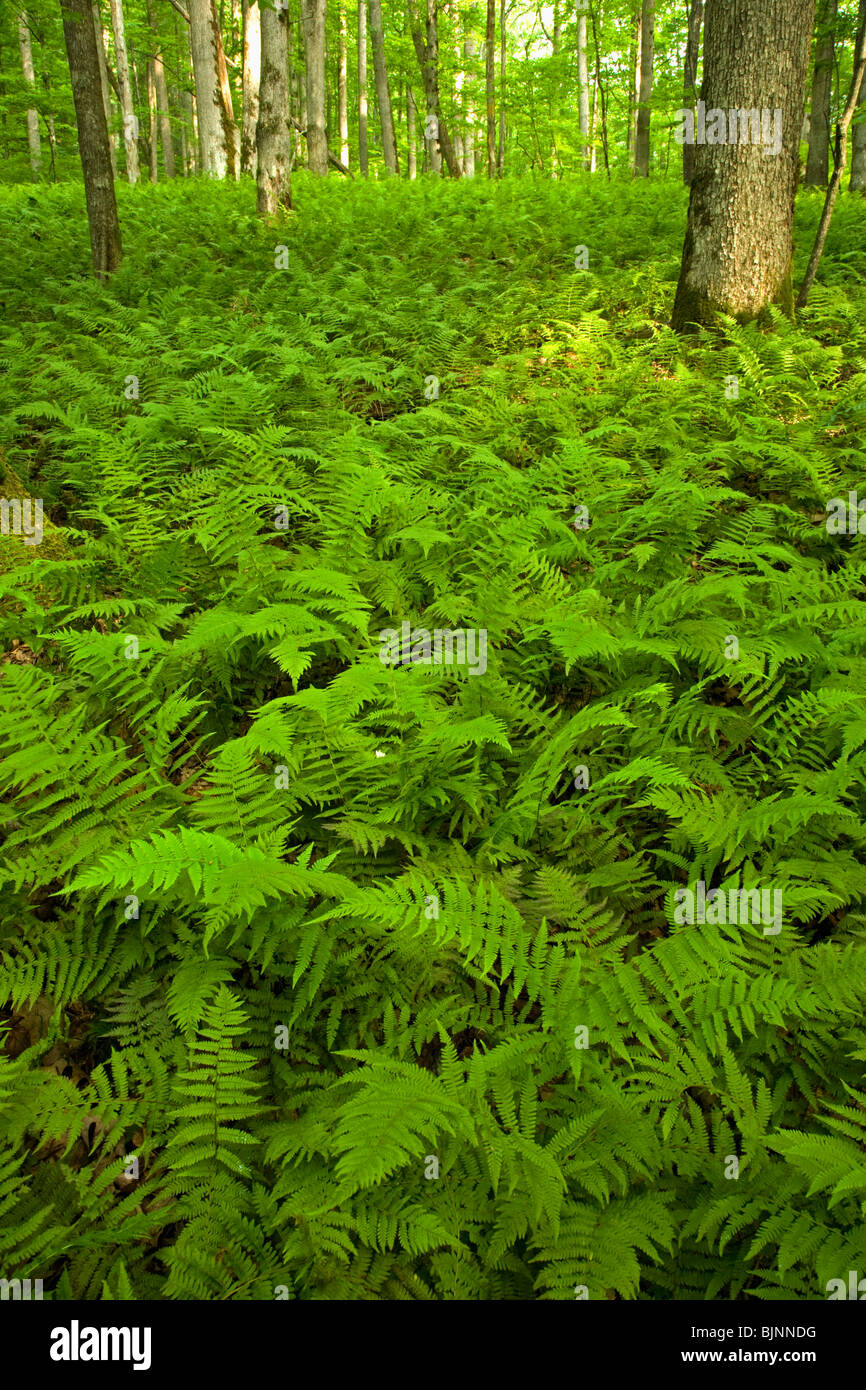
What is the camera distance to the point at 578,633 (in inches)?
133

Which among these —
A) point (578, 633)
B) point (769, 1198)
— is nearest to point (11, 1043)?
point (769, 1198)

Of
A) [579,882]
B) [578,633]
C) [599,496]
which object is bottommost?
→ [579,882]

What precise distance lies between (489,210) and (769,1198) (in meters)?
12.4

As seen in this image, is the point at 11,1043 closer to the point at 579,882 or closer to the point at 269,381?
the point at 579,882

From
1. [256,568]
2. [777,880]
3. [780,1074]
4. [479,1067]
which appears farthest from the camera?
[256,568]

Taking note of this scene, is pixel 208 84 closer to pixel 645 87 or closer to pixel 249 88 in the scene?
pixel 249 88

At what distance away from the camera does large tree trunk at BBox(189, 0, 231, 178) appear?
52.9ft

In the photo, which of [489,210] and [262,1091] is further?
[489,210]

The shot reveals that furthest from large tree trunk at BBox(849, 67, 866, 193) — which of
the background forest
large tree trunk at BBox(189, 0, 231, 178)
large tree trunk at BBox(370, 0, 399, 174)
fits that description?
large tree trunk at BBox(189, 0, 231, 178)

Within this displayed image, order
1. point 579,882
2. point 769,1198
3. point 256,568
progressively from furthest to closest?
1. point 256,568
2. point 579,882
3. point 769,1198

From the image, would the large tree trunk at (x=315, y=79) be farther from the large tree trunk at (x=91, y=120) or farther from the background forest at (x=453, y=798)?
the background forest at (x=453, y=798)
